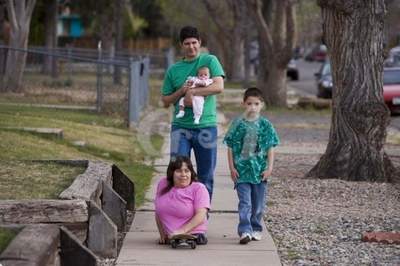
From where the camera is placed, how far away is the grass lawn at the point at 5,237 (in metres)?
6.61

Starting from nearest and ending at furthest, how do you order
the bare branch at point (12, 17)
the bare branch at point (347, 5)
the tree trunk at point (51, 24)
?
the bare branch at point (347, 5) < the bare branch at point (12, 17) < the tree trunk at point (51, 24)

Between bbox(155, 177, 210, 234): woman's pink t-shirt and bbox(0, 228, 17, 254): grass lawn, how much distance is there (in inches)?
72.4

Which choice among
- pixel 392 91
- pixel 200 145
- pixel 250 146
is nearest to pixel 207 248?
pixel 250 146

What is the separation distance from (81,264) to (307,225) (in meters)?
3.29

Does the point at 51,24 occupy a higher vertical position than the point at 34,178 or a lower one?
higher

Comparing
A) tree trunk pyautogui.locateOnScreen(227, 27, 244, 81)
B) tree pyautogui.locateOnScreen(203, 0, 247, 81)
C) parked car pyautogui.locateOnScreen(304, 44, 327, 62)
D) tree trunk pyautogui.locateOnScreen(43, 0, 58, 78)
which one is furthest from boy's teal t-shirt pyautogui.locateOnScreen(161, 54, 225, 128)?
parked car pyautogui.locateOnScreen(304, 44, 327, 62)

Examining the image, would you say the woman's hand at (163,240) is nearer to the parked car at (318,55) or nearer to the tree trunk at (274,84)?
the tree trunk at (274,84)

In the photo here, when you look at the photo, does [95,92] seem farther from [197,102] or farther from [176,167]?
[176,167]

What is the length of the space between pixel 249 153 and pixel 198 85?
2.59 ft

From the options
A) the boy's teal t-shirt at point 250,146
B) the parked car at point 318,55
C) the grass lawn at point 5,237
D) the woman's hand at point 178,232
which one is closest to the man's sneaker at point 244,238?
the boy's teal t-shirt at point 250,146

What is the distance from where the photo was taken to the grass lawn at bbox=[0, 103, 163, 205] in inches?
362

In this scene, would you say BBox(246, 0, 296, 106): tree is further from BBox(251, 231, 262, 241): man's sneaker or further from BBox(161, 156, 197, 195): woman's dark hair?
BBox(161, 156, 197, 195): woman's dark hair

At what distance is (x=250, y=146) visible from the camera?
28.7 feet

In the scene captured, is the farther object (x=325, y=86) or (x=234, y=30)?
(x=234, y=30)
